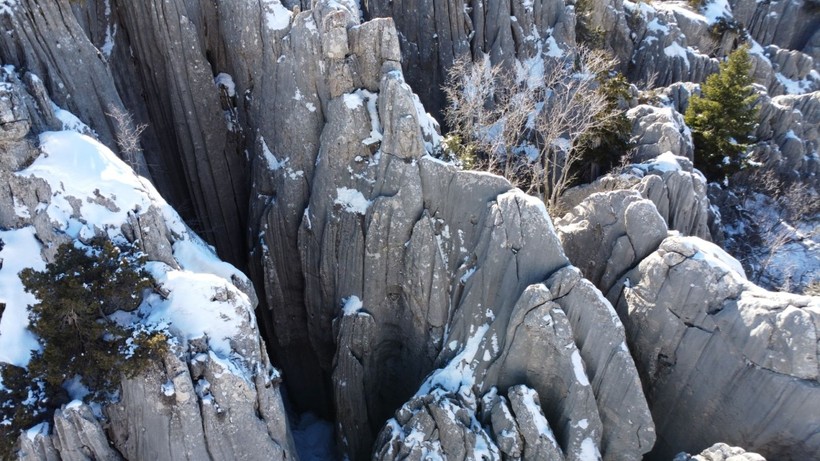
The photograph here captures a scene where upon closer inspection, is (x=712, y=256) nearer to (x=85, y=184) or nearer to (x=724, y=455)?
(x=724, y=455)

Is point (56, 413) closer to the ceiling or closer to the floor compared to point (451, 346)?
closer to the ceiling

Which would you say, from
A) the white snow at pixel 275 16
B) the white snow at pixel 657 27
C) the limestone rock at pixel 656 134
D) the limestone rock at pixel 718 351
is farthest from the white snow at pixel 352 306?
the white snow at pixel 657 27

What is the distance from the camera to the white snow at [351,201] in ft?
63.6

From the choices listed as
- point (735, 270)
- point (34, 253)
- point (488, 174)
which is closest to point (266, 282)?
point (34, 253)

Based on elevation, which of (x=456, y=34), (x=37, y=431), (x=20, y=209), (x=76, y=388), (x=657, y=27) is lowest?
(x=37, y=431)

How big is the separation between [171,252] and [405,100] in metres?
8.96

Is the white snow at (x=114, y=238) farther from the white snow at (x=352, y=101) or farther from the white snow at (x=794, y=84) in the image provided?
the white snow at (x=794, y=84)

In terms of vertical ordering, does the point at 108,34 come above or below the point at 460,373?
above

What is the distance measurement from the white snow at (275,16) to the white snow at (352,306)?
1148 cm

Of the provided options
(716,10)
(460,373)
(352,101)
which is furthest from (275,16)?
(716,10)

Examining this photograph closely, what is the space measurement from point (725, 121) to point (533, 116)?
37.2ft

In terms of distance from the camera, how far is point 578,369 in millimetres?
14938

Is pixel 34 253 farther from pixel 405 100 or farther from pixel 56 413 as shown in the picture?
pixel 405 100

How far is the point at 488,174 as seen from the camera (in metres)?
17.4
